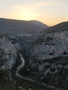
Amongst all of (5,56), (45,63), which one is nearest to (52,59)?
(45,63)

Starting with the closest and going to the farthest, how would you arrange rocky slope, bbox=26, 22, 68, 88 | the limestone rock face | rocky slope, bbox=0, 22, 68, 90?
rocky slope, bbox=0, 22, 68, 90
rocky slope, bbox=26, 22, 68, 88
the limestone rock face

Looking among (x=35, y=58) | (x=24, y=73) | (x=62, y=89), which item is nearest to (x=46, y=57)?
(x=35, y=58)

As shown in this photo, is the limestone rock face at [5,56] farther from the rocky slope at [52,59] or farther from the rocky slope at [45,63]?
the rocky slope at [52,59]

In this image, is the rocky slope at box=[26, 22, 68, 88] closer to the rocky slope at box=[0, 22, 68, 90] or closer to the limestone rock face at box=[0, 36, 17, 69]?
the rocky slope at box=[0, 22, 68, 90]

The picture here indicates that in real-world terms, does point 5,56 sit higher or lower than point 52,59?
lower

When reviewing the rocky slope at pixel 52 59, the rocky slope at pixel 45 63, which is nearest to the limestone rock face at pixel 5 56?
the rocky slope at pixel 45 63

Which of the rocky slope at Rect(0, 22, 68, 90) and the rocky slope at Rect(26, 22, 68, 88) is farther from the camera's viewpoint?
the rocky slope at Rect(26, 22, 68, 88)

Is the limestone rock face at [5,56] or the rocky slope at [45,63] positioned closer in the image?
the rocky slope at [45,63]

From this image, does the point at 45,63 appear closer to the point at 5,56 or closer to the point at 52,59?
the point at 52,59

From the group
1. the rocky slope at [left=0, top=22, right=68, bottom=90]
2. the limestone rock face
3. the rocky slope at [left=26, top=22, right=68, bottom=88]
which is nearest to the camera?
the rocky slope at [left=0, top=22, right=68, bottom=90]

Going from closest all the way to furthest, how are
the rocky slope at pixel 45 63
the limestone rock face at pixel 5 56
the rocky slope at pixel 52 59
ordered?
1. the rocky slope at pixel 45 63
2. the rocky slope at pixel 52 59
3. the limestone rock face at pixel 5 56

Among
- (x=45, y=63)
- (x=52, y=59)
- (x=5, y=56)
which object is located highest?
(x=52, y=59)

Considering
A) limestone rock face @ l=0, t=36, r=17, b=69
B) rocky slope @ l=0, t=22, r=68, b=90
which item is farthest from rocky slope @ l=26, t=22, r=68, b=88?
limestone rock face @ l=0, t=36, r=17, b=69
